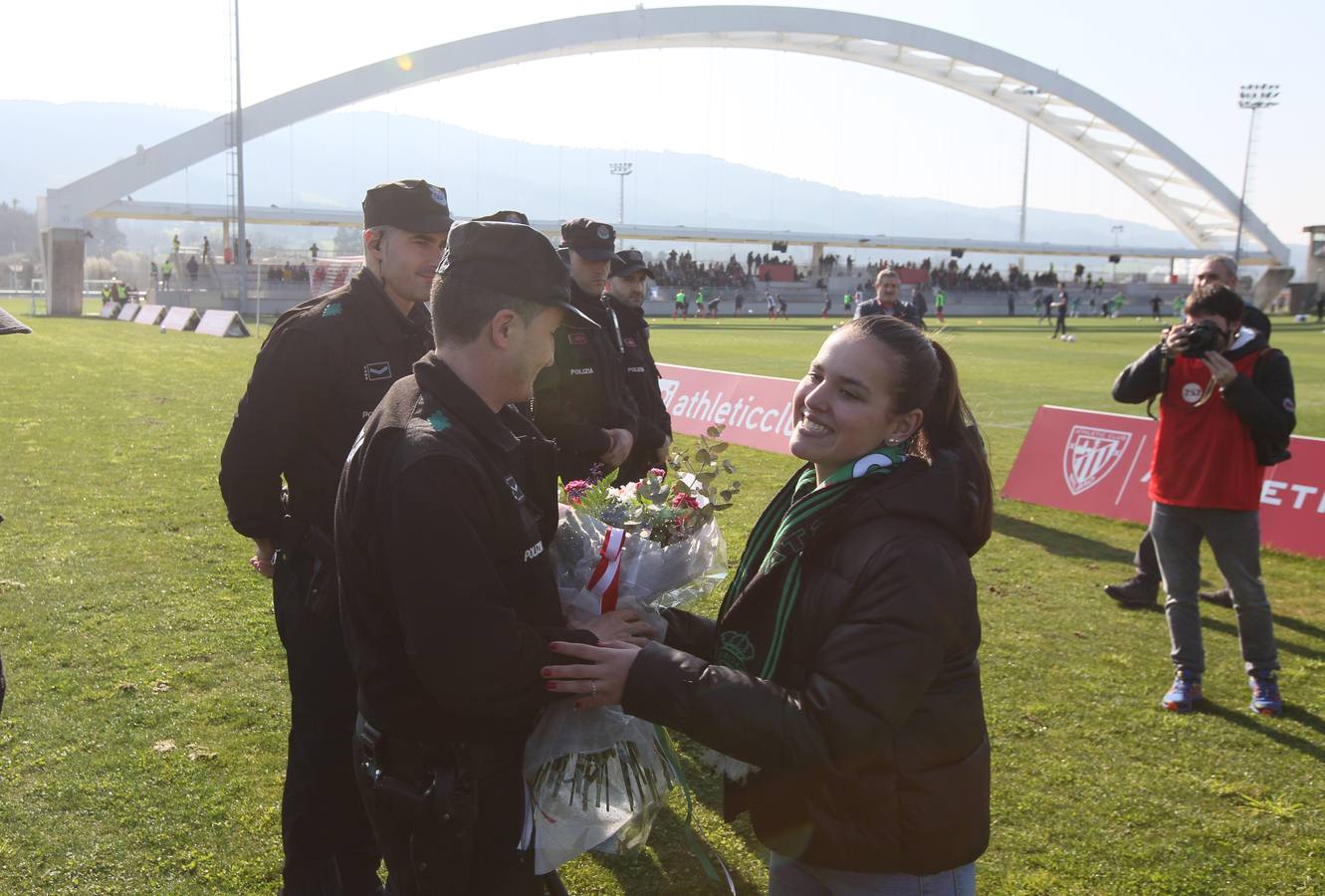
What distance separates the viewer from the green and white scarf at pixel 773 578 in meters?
2.04

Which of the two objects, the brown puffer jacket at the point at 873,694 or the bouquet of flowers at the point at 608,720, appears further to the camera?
the bouquet of flowers at the point at 608,720

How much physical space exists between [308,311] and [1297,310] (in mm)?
79309

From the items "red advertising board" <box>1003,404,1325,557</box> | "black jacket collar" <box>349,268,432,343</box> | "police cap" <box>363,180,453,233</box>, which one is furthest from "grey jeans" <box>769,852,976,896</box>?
"red advertising board" <box>1003,404,1325,557</box>

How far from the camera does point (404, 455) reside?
1977 millimetres

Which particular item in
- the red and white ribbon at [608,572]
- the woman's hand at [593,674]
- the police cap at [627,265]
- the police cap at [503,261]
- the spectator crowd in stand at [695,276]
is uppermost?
the spectator crowd in stand at [695,276]

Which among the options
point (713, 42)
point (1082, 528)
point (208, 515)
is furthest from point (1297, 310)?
point (208, 515)

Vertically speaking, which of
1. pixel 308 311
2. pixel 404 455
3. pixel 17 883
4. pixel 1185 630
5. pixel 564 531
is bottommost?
pixel 17 883

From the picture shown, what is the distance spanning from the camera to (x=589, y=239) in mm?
5027

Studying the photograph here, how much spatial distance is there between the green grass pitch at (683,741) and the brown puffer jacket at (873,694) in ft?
2.24

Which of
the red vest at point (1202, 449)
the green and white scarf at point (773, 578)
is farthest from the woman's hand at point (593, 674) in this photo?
the red vest at point (1202, 449)

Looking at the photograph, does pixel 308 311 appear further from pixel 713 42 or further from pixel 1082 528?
pixel 713 42

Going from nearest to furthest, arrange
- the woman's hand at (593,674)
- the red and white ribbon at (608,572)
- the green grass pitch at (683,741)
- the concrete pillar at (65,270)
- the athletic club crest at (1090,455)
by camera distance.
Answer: the woman's hand at (593,674) → the red and white ribbon at (608,572) → the green grass pitch at (683,741) → the athletic club crest at (1090,455) → the concrete pillar at (65,270)

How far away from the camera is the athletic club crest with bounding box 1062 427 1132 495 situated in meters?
9.31

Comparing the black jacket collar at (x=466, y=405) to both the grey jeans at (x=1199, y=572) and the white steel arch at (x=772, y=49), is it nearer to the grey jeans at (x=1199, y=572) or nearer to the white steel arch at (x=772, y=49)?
the grey jeans at (x=1199, y=572)
